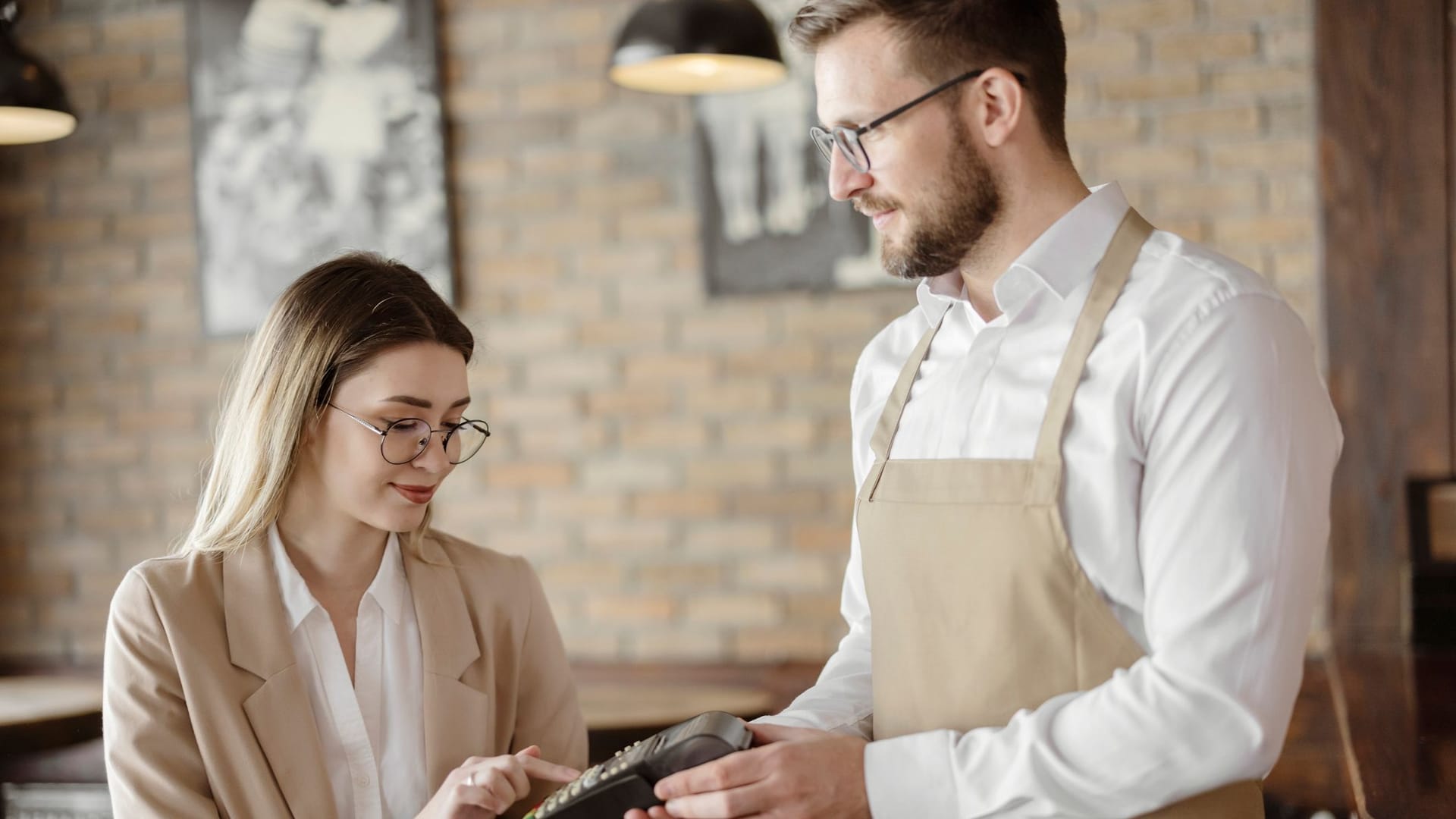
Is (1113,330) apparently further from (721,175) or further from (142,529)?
(142,529)

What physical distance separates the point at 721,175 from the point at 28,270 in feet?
7.14

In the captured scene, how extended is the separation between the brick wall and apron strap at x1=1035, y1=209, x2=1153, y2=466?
2.05 meters

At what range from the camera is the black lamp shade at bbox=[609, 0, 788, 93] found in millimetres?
2707

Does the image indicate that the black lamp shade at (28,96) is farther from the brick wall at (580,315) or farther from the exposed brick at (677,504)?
the exposed brick at (677,504)

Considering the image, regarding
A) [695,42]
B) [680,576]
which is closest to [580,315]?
→ [680,576]

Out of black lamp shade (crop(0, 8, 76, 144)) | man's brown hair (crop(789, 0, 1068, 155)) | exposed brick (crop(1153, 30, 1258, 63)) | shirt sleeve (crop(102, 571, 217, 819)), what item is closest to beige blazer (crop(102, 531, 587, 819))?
shirt sleeve (crop(102, 571, 217, 819))

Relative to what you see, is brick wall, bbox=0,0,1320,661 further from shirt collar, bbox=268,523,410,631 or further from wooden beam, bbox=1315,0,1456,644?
shirt collar, bbox=268,523,410,631

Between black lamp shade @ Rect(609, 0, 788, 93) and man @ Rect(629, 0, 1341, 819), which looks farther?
black lamp shade @ Rect(609, 0, 788, 93)

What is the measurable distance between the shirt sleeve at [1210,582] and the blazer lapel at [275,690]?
3.04ft

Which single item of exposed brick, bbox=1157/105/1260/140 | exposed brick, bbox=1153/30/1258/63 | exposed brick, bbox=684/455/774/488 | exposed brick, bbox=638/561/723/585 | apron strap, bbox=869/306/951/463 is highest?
exposed brick, bbox=1153/30/1258/63

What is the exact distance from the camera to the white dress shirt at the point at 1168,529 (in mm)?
1157

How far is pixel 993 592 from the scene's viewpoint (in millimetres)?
1338

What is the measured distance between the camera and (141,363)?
395 centimetres

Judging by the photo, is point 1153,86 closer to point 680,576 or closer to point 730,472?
point 730,472
